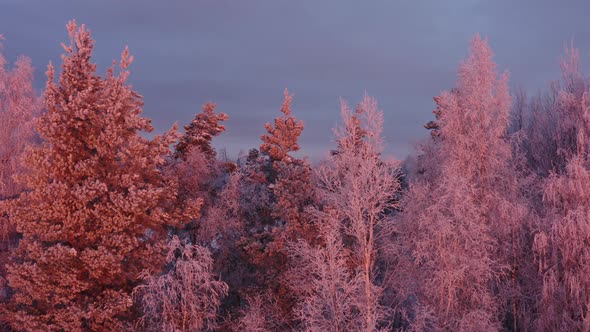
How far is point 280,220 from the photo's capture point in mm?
26219

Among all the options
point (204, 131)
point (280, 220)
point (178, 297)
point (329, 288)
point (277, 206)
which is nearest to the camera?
point (178, 297)

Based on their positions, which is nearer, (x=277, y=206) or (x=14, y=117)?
(x=277, y=206)

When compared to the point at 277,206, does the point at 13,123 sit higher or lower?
higher

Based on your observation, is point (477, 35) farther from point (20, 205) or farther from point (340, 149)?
point (20, 205)

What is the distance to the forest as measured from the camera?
18.9 m

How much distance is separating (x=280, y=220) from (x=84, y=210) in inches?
395

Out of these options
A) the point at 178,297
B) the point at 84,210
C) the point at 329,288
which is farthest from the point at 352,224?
the point at 84,210

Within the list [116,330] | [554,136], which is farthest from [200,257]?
[554,136]

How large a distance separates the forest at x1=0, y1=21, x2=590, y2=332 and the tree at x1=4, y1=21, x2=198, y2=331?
0.22 feet

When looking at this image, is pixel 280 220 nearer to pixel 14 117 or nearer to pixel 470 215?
pixel 470 215

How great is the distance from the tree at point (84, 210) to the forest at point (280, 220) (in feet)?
0.22

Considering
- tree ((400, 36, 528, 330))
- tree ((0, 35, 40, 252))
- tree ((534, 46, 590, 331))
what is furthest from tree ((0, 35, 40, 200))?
tree ((534, 46, 590, 331))

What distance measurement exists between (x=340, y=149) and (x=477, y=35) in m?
9.42

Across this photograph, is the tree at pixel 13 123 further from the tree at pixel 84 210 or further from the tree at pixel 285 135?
the tree at pixel 285 135
